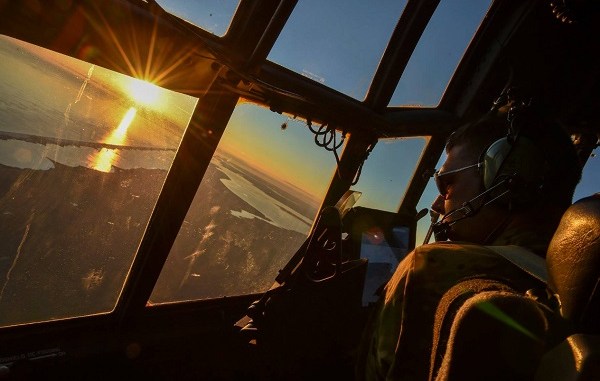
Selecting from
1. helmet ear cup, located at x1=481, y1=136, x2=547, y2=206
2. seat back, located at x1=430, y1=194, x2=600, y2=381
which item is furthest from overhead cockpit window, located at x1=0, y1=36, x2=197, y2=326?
seat back, located at x1=430, y1=194, x2=600, y2=381

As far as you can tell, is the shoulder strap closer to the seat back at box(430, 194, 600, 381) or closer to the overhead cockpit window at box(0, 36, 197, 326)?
the seat back at box(430, 194, 600, 381)

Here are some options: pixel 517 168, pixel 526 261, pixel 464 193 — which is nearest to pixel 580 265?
pixel 526 261

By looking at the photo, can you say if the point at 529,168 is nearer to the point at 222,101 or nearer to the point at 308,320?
the point at 308,320

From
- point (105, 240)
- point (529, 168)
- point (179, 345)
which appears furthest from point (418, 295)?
point (105, 240)

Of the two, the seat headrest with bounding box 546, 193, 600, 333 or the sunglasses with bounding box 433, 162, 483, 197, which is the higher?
the sunglasses with bounding box 433, 162, 483, 197

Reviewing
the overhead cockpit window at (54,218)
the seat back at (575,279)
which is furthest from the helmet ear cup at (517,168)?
the overhead cockpit window at (54,218)

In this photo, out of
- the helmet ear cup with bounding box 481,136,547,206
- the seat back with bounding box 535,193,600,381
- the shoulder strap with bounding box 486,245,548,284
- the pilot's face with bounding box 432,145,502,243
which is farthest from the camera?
the pilot's face with bounding box 432,145,502,243

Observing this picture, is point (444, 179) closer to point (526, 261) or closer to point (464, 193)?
point (464, 193)
